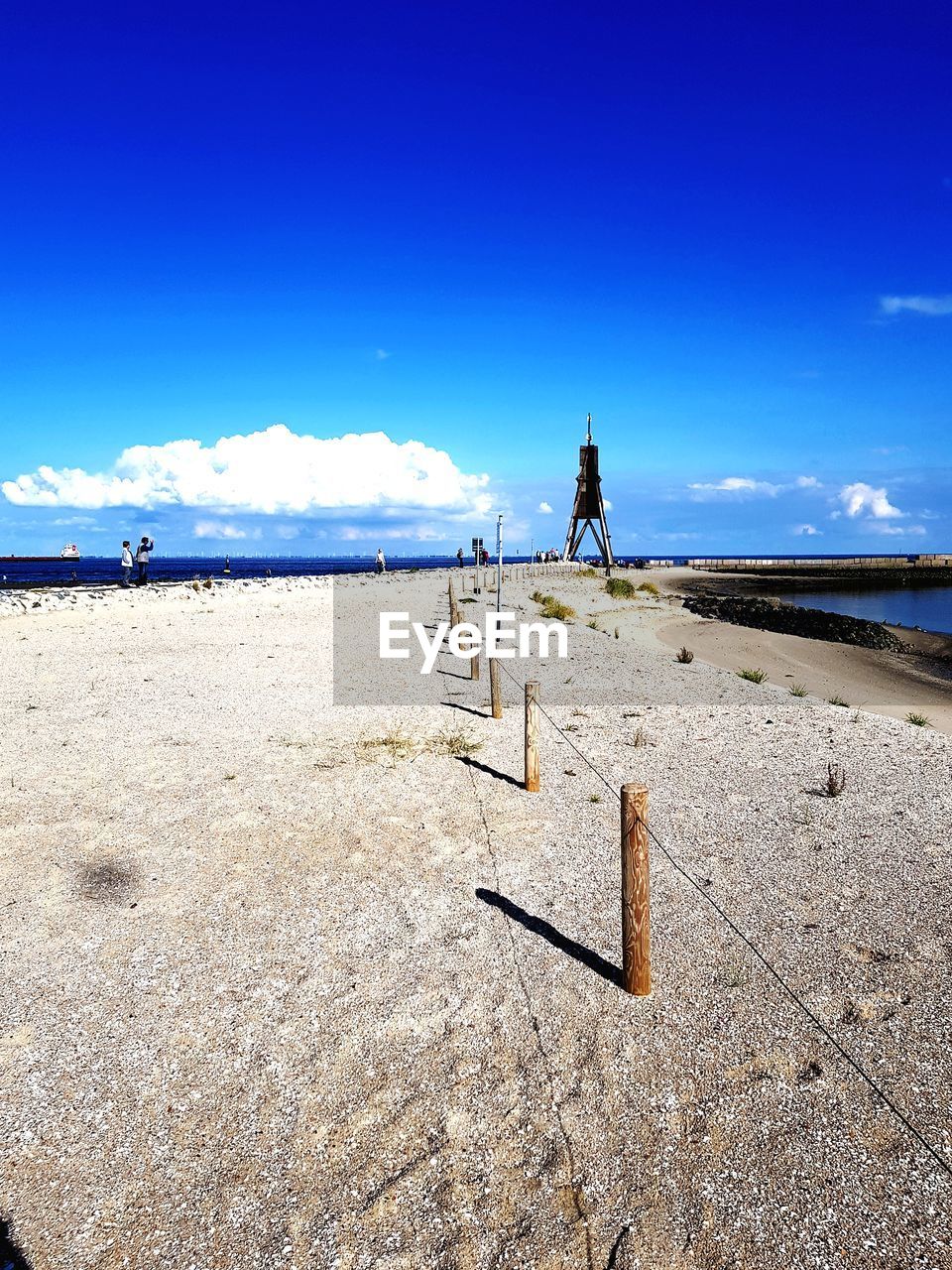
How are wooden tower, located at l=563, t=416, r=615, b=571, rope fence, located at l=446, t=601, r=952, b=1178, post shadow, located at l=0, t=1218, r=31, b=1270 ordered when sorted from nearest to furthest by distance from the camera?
post shadow, located at l=0, t=1218, r=31, b=1270 → rope fence, located at l=446, t=601, r=952, b=1178 → wooden tower, located at l=563, t=416, r=615, b=571

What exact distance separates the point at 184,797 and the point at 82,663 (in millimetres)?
12188

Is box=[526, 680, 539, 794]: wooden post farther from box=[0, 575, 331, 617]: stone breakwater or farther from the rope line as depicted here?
box=[0, 575, 331, 617]: stone breakwater

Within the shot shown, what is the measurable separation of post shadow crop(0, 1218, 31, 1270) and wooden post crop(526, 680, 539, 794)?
Result: 23.2 ft

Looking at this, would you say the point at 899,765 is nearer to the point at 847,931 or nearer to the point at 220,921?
the point at 847,931

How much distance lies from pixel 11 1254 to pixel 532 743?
23.6 feet

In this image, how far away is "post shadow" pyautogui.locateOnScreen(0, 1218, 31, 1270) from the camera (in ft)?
11.4

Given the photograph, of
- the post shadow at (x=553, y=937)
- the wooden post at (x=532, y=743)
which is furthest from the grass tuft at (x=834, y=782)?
the post shadow at (x=553, y=937)

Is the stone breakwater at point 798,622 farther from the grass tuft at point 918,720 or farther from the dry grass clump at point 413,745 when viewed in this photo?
the dry grass clump at point 413,745

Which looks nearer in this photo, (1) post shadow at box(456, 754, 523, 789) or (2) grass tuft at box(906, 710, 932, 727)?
(1) post shadow at box(456, 754, 523, 789)

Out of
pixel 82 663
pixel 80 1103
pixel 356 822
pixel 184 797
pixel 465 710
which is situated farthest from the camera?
pixel 82 663

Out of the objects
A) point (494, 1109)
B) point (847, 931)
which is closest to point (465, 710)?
→ point (847, 931)

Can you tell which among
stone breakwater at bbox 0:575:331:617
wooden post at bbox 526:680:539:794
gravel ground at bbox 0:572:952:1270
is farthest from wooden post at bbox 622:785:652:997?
stone breakwater at bbox 0:575:331:617

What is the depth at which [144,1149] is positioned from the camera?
13.6 ft

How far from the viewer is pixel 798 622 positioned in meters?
34.8
